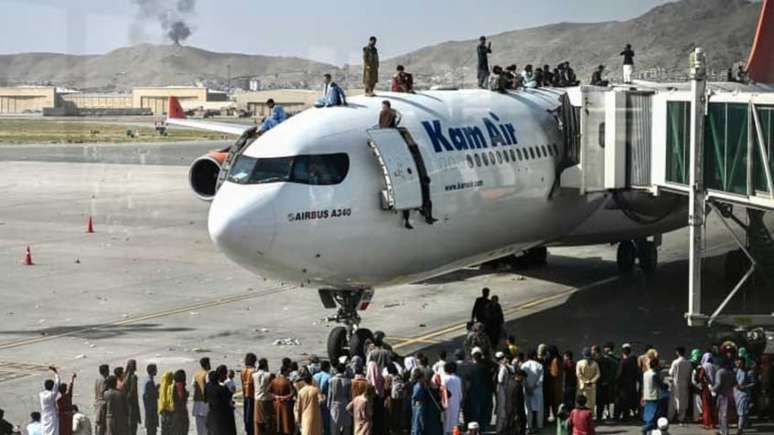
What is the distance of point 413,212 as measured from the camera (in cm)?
1767

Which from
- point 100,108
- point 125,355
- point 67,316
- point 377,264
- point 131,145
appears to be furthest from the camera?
point 131,145

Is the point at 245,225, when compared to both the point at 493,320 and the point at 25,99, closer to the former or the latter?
the point at 493,320

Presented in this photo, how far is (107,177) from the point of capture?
56719 millimetres

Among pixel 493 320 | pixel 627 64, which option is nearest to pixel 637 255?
pixel 627 64

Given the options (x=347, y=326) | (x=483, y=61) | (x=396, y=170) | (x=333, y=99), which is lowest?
(x=347, y=326)

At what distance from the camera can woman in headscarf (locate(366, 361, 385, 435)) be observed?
47.3 feet

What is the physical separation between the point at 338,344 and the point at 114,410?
14.0 feet

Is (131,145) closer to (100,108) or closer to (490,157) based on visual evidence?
(100,108)

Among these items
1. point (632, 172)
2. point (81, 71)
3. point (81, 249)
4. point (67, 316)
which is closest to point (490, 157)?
point (632, 172)

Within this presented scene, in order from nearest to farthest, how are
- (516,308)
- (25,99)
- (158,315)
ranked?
(158,315), (516,308), (25,99)

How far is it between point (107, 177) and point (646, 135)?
135 feet

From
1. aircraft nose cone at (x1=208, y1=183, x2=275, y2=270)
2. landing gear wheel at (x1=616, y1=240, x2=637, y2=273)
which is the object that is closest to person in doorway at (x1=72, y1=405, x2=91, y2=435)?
aircraft nose cone at (x1=208, y1=183, x2=275, y2=270)

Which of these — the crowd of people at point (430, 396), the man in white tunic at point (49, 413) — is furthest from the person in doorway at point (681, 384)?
the man in white tunic at point (49, 413)

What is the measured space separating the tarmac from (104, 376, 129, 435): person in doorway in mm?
1790
